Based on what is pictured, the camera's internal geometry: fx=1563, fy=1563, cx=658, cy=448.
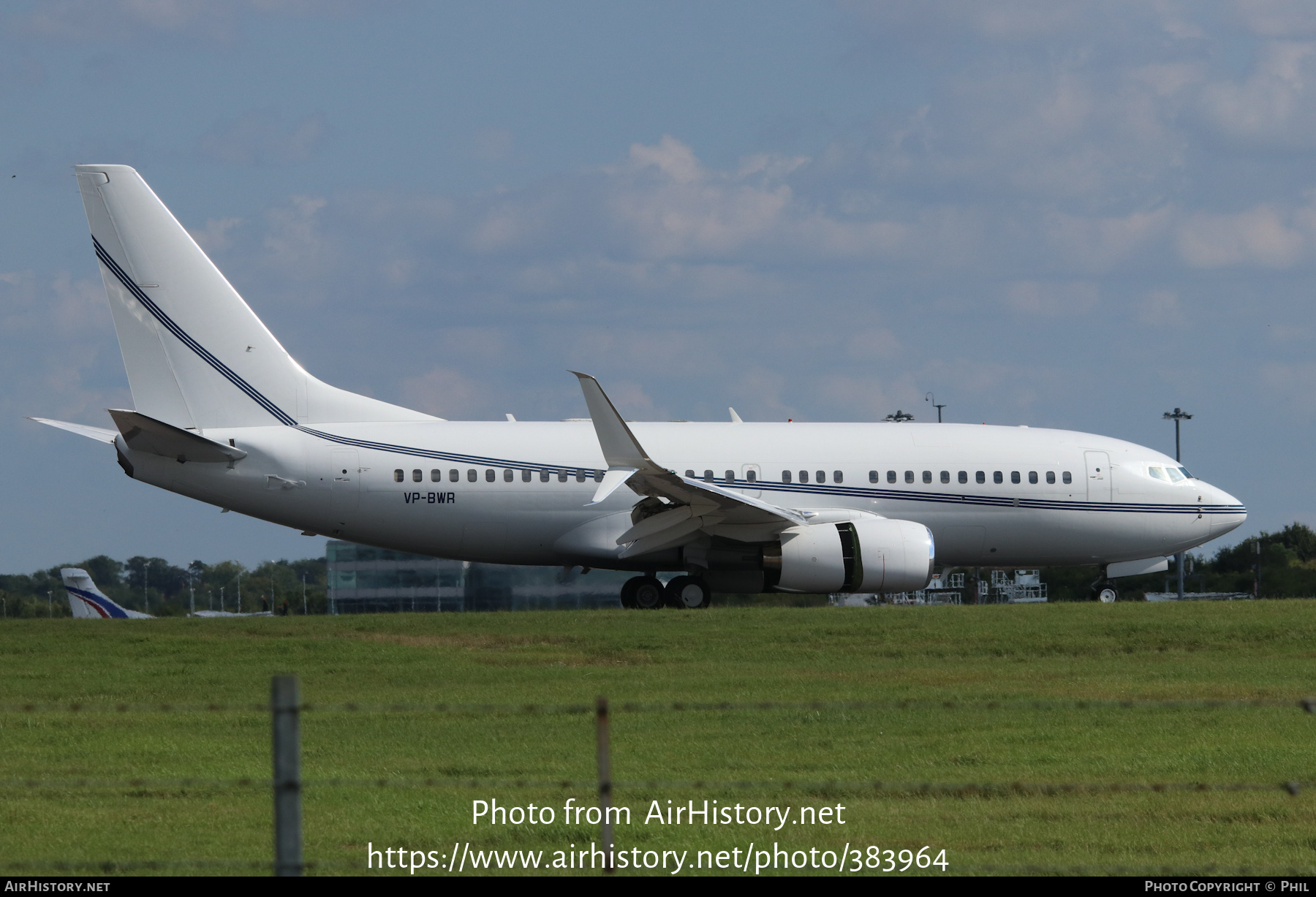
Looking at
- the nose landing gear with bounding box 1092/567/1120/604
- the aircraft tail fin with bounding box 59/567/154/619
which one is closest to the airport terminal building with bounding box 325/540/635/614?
the aircraft tail fin with bounding box 59/567/154/619

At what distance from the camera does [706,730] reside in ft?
48.1

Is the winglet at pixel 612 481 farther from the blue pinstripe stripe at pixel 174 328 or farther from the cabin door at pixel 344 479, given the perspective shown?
the blue pinstripe stripe at pixel 174 328

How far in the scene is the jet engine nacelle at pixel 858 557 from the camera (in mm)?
26047

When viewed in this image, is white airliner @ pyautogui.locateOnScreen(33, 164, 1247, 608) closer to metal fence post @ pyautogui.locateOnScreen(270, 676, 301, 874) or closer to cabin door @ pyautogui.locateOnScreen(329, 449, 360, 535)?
cabin door @ pyautogui.locateOnScreen(329, 449, 360, 535)

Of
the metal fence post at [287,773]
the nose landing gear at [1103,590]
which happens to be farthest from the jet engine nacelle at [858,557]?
the metal fence post at [287,773]

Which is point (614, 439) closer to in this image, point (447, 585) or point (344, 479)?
point (344, 479)

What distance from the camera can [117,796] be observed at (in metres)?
11.4

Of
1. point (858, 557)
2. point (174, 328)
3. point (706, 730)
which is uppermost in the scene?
point (174, 328)

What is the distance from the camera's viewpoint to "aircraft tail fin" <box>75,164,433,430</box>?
27578 millimetres

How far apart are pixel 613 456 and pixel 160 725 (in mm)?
11072

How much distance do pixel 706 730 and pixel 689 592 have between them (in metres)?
13.2

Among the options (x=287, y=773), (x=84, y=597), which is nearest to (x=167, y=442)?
(x=287, y=773)
